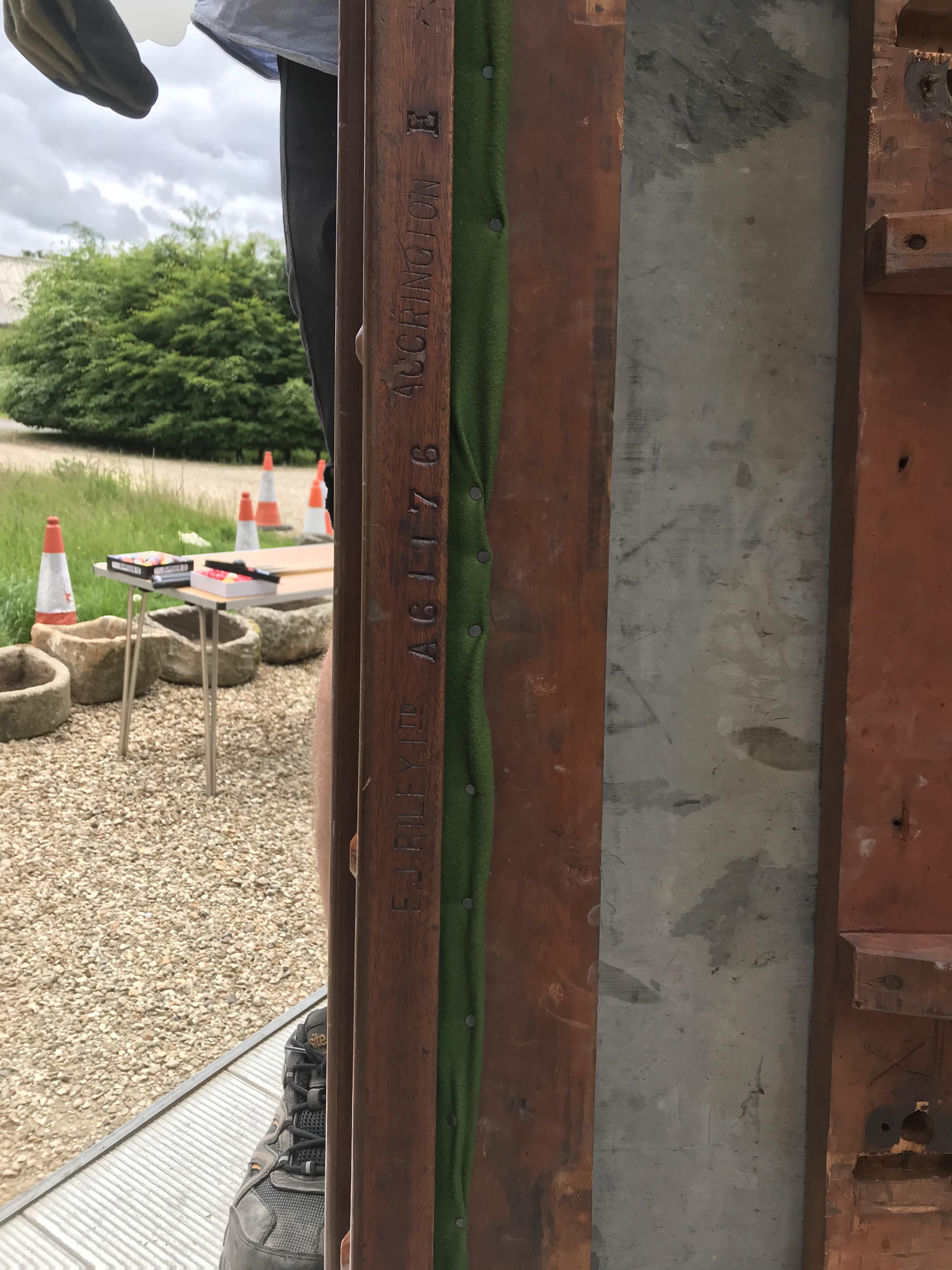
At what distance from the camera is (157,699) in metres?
4.67

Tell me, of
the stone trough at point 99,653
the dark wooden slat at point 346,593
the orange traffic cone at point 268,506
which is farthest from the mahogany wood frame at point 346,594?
the orange traffic cone at point 268,506

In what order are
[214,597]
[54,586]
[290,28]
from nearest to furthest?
[290,28]
[214,597]
[54,586]

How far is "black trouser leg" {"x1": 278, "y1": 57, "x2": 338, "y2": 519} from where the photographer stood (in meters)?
1.24

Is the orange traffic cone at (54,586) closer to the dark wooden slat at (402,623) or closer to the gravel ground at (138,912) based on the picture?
the gravel ground at (138,912)

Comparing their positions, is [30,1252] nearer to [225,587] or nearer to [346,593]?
[346,593]

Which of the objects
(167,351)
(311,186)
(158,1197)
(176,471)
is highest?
(167,351)

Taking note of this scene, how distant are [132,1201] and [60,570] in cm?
392

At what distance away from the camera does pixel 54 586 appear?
4941 mm

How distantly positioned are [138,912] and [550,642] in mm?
2589

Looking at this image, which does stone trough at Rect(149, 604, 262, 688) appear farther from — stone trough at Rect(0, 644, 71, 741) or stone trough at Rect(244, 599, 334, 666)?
stone trough at Rect(0, 644, 71, 741)

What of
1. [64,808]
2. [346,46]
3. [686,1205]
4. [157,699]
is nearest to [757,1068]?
[686,1205]

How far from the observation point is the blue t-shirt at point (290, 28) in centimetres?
112

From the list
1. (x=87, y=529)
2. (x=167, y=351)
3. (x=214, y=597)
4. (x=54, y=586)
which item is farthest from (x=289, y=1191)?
(x=167, y=351)

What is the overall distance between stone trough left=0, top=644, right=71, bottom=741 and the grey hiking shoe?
2893mm
